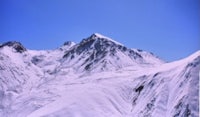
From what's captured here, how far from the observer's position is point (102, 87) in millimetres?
87250

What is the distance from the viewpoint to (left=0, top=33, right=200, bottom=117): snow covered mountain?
68.0 m

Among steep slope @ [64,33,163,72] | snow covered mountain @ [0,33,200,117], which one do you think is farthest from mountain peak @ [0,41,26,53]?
steep slope @ [64,33,163,72]

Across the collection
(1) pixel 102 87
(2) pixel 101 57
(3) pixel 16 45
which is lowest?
(1) pixel 102 87

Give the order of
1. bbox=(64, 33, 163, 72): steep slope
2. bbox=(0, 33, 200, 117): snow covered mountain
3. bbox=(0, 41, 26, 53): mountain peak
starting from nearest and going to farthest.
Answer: bbox=(0, 33, 200, 117): snow covered mountain
bbox=(64, 33, 163, 72): steep slope
bbox=(0, 41, 26, 53): mountain peak

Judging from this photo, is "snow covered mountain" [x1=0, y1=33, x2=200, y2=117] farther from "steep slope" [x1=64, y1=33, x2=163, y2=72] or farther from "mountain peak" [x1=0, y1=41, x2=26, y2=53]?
"mountain peak" [x1=0, y1=41, x2=26, y2=53]

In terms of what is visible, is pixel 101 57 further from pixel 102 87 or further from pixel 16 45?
pixel 16 45

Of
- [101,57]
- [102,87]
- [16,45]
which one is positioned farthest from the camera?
[16,45]

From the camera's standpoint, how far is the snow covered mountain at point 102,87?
68000mm

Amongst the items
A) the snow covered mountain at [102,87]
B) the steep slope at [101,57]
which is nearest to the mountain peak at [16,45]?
the snow covered mountain at [102,87]

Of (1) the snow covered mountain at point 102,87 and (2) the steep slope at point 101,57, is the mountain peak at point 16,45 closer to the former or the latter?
(1) the snow covered mountain at point 102,87

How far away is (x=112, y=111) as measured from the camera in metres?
71.4

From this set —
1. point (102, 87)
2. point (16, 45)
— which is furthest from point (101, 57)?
point (16, 45)

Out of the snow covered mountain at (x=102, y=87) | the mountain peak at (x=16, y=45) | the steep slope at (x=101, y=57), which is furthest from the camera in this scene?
the mountain peak at (x=16, y=45)

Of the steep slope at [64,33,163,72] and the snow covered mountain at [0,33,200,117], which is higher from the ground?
the steep slope at [64,33,163,72]
